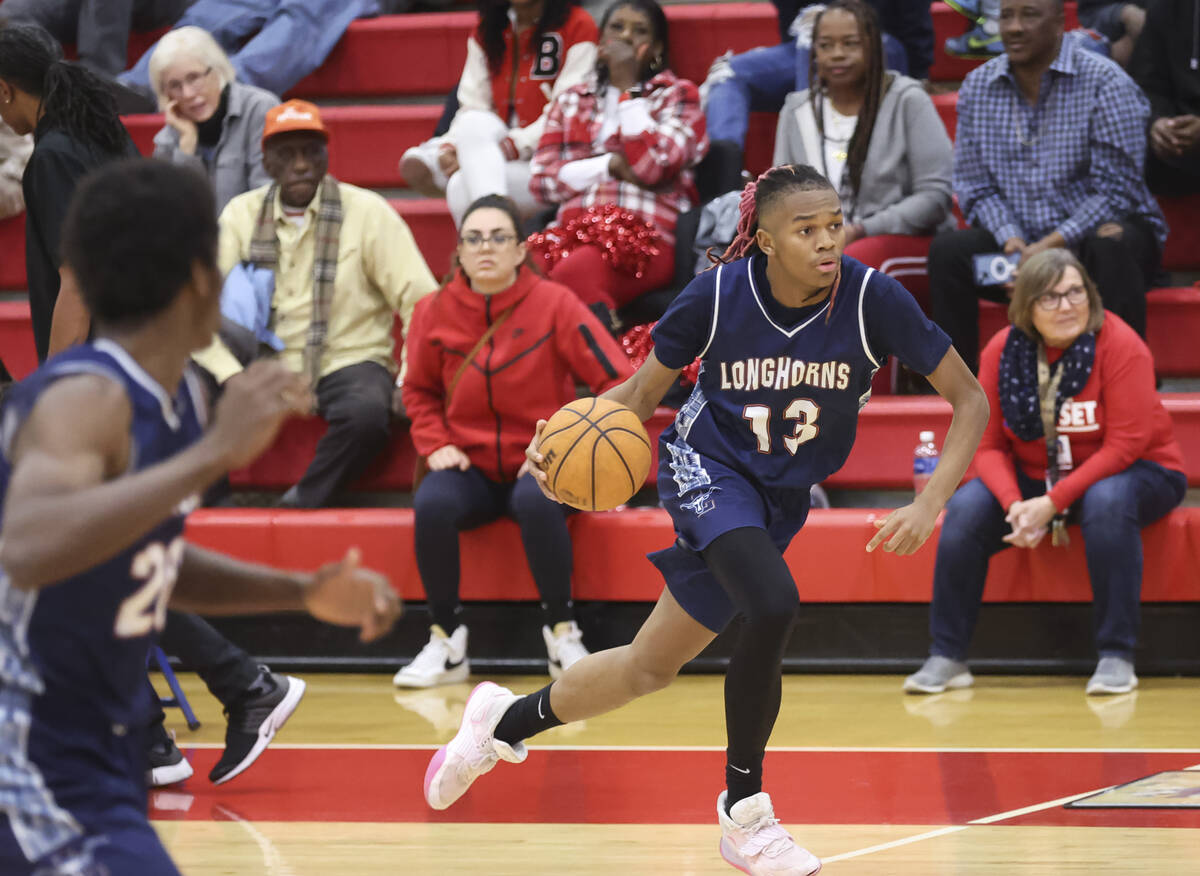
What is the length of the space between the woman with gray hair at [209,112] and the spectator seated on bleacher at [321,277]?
0.30 meters

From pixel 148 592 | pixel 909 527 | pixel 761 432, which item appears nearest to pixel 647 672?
pixel 761 432

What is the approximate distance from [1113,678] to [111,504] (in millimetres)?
3929

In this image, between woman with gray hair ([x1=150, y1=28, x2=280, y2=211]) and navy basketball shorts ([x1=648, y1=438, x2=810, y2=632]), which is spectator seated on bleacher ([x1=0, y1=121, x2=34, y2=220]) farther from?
navy basketball shorts ([x1=648, y1=438, x2=810, y2=632])

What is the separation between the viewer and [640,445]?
11.7ft

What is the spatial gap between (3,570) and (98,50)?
6.43 meters

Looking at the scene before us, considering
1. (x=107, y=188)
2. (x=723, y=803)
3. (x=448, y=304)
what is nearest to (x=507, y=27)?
(x=448, y=304)

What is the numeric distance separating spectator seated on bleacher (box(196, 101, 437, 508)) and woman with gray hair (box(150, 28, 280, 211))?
302mm

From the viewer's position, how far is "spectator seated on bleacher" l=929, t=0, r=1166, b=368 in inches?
224

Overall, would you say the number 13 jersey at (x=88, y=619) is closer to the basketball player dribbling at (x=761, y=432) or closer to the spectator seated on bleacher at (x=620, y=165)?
the basketball player dribbling at (x=761, y=432)

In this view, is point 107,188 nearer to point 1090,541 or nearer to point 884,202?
point 1090,541

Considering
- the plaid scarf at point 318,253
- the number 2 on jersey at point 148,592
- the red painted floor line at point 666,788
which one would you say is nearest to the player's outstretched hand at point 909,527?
the red painted floor line at point 666,788

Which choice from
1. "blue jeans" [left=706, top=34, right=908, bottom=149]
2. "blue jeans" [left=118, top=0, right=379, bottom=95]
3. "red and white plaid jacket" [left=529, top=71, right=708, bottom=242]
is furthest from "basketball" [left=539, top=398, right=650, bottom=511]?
"blue jeans" [left=118, top=0, right=379, bottom=95]

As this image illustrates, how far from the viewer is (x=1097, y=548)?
16.1 feet

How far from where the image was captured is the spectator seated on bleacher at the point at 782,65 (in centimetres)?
654
